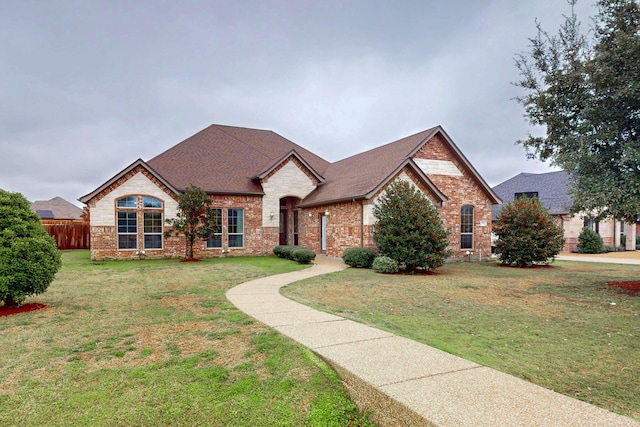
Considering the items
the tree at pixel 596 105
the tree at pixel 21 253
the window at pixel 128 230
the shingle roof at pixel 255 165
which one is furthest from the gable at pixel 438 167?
the tree at pixel 21 253

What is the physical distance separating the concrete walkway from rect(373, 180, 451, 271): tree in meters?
8.73

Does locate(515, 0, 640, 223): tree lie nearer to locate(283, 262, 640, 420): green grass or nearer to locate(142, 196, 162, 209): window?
locate(283, 262, 640, 420): green grass

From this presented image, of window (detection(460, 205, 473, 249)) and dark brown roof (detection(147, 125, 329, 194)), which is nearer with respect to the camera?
window (detection(460, 205, 473, 249))

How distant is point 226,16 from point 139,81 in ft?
24.3

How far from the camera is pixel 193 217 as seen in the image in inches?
711

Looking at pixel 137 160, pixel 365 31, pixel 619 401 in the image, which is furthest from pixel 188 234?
pixel 619 401

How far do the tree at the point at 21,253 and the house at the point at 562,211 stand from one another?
77.6 ft

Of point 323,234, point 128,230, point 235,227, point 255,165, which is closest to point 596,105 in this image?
point 323,234

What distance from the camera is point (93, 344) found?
5.11 meters

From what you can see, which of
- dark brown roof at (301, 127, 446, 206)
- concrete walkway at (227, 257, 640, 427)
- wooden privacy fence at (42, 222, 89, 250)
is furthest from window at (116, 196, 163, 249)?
concrete walkway at (227, 257, 640, 427)

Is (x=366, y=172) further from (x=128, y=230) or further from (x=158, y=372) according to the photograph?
(x=158, y=372)

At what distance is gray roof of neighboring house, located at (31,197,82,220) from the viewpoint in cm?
5250

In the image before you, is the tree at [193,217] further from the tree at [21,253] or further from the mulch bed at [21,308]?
the mulch bed at [21,308]

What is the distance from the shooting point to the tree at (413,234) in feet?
45.5
